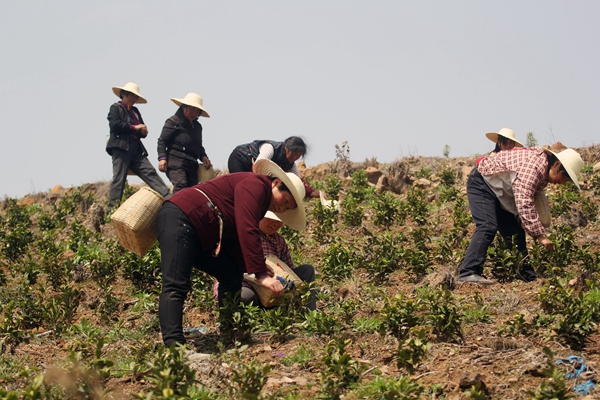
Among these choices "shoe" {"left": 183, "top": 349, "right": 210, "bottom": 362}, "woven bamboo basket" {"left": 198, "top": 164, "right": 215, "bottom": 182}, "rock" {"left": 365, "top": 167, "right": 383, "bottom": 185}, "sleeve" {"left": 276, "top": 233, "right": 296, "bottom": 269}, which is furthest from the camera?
"rock" {"left": 365, "top": 167, "right": 383, "bottom": 185}

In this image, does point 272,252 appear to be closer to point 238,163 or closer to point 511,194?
point 238,163

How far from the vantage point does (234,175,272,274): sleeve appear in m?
4.95

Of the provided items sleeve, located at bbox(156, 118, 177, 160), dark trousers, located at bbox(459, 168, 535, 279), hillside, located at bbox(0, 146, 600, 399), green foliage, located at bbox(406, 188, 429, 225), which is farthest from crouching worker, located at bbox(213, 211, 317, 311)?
green foliage, located at bbox(406, 188, 429, 225)

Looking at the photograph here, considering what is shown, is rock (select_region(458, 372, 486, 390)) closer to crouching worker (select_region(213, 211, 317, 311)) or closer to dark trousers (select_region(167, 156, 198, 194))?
crouching worker (select_region(213, 211, 317, 311))

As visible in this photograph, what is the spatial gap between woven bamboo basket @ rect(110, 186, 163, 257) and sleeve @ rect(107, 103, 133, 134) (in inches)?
188

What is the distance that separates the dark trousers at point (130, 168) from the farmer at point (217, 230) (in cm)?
473

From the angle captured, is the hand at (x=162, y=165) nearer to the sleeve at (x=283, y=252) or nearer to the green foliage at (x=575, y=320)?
the sleeve at (x=283, y=252)

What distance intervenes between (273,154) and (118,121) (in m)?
3.09

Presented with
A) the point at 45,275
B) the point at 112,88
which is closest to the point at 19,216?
the point at 112,88

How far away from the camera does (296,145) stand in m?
7.45

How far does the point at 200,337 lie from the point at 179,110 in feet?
13.5

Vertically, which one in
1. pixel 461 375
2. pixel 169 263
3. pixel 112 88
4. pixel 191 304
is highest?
pixel 112 88

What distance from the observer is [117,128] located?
9.80 metres

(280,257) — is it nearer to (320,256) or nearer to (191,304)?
(191,304)
